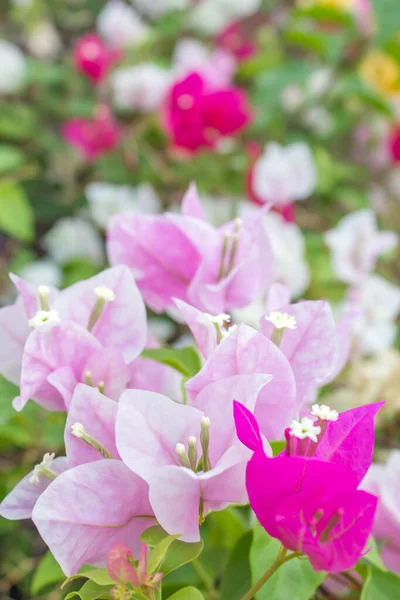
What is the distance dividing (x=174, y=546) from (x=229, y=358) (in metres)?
0.10

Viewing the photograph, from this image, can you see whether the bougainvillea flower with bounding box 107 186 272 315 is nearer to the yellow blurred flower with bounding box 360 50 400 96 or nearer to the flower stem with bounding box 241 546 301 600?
the flower stem with bounding box 241 546 301 600

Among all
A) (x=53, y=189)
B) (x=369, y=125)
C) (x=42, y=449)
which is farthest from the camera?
(x=369, y=125)

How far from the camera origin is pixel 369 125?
4.64 feet

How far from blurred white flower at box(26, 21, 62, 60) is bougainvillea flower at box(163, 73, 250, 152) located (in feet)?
1.96

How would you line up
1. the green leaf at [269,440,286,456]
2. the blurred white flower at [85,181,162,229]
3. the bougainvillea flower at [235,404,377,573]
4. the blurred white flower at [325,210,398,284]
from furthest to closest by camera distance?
1. the blurred white flower at [85,181,162,229]
2. the blurred white flower at [325,210,398,284]
3. the green leaf at [269,440,286,456]
4. the bougainvillea flower at [235,404,377,573]

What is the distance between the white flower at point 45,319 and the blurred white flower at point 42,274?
611 mm

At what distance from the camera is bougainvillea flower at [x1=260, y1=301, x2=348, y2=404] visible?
0.37 metres

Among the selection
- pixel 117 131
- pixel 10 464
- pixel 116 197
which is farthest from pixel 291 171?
pixel 10 464

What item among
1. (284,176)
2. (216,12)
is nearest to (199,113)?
(284,176)

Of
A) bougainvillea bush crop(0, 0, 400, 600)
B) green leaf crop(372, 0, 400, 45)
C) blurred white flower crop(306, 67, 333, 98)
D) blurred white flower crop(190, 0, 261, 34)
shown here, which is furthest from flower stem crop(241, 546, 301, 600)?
blurred white flower crop(190, 0, 261, 34)

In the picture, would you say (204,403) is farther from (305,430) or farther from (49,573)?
(49,573)

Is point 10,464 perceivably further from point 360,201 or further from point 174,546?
point 360,201

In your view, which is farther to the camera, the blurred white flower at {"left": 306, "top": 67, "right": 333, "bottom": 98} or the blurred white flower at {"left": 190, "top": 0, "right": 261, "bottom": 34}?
the blurred white flower at {"left": 190, "top": 0, "right": 261, "bottom": 34}

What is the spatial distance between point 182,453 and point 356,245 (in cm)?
49
